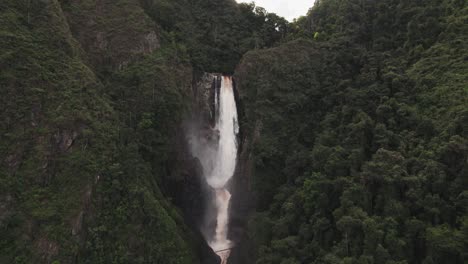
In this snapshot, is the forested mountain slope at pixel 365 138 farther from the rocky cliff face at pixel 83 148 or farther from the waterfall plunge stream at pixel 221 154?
the rocky cliff face at pixel 83 148

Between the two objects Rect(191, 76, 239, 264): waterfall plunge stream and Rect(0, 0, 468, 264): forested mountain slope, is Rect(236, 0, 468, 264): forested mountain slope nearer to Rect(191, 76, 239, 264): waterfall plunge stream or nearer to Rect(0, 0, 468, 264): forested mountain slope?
Rect(0, 0, 468, 264): forested mountain slope

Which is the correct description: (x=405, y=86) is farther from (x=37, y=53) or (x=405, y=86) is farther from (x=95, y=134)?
(x=37, y=53)

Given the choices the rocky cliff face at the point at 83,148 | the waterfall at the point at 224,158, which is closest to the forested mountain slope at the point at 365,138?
the waterfall at the point at 224,158

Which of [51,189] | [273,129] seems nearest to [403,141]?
[273,129]

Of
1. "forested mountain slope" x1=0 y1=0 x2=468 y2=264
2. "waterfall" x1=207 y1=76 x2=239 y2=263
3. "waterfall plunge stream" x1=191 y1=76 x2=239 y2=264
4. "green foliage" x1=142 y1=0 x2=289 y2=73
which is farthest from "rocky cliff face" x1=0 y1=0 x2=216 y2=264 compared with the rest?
"green foliage" x1=142 y1=0 x2=289 y2=73

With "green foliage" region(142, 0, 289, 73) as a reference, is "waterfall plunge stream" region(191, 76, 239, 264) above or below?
below

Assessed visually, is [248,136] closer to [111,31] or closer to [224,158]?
[224,158]
